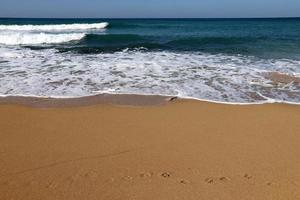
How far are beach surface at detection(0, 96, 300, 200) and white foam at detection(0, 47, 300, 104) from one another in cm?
90

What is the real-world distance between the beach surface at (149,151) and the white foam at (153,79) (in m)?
0.90

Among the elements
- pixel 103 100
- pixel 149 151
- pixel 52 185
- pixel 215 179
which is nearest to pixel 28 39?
pixel 103 100

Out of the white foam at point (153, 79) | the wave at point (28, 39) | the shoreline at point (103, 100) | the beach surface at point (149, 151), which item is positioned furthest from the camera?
the wave at point (28, 39)

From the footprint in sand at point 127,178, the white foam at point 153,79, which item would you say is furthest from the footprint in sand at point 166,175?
the white foam at point 153,79

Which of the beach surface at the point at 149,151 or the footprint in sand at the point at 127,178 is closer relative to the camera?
the beach surface at the point at 149,151

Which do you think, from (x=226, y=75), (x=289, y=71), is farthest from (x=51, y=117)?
(x=289, y=71)

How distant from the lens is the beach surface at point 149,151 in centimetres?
335

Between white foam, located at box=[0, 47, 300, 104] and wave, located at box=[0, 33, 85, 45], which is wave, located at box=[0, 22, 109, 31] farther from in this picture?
white foam, located at box=[0, 47, 300, 104]

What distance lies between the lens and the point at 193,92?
7.16 metres

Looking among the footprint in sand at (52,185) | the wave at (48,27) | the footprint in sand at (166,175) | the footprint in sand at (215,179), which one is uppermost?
the footprint in sand at (215,179)

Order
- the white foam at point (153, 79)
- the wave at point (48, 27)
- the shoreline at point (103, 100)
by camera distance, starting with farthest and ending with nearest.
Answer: the wave at point (48, 27), the white foam at point (153, 79), the shoreline at point (103, 100)

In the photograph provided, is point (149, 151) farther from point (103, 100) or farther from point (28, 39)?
point (28, 39)

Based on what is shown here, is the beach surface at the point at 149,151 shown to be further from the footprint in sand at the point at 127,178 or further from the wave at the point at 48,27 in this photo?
the wave at the point at 48,27

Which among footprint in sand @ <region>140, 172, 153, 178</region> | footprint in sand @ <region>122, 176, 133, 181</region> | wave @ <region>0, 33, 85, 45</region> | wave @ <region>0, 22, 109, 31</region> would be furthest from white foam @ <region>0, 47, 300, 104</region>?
wave @ <region>0, 22, 109, 31</region>
